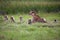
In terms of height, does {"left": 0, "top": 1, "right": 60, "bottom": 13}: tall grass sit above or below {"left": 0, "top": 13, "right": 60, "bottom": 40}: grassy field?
above

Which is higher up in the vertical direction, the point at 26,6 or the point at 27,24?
the point at 26,6

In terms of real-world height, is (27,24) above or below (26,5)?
below

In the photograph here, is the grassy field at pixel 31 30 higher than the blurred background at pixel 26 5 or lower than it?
lower

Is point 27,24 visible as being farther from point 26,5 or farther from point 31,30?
point 26,5

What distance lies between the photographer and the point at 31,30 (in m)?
1.86

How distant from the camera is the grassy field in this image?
185cm

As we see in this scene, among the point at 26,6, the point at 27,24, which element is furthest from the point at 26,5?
the point at 27,24

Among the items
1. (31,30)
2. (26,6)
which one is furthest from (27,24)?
(26,6)

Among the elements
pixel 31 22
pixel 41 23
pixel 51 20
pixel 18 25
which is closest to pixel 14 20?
pixel 18 25

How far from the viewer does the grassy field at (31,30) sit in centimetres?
185

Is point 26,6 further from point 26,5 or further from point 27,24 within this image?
point 27,24

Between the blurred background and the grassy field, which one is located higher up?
the blurred background

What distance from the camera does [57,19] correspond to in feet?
6.21

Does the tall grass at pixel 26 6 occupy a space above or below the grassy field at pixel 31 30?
above
